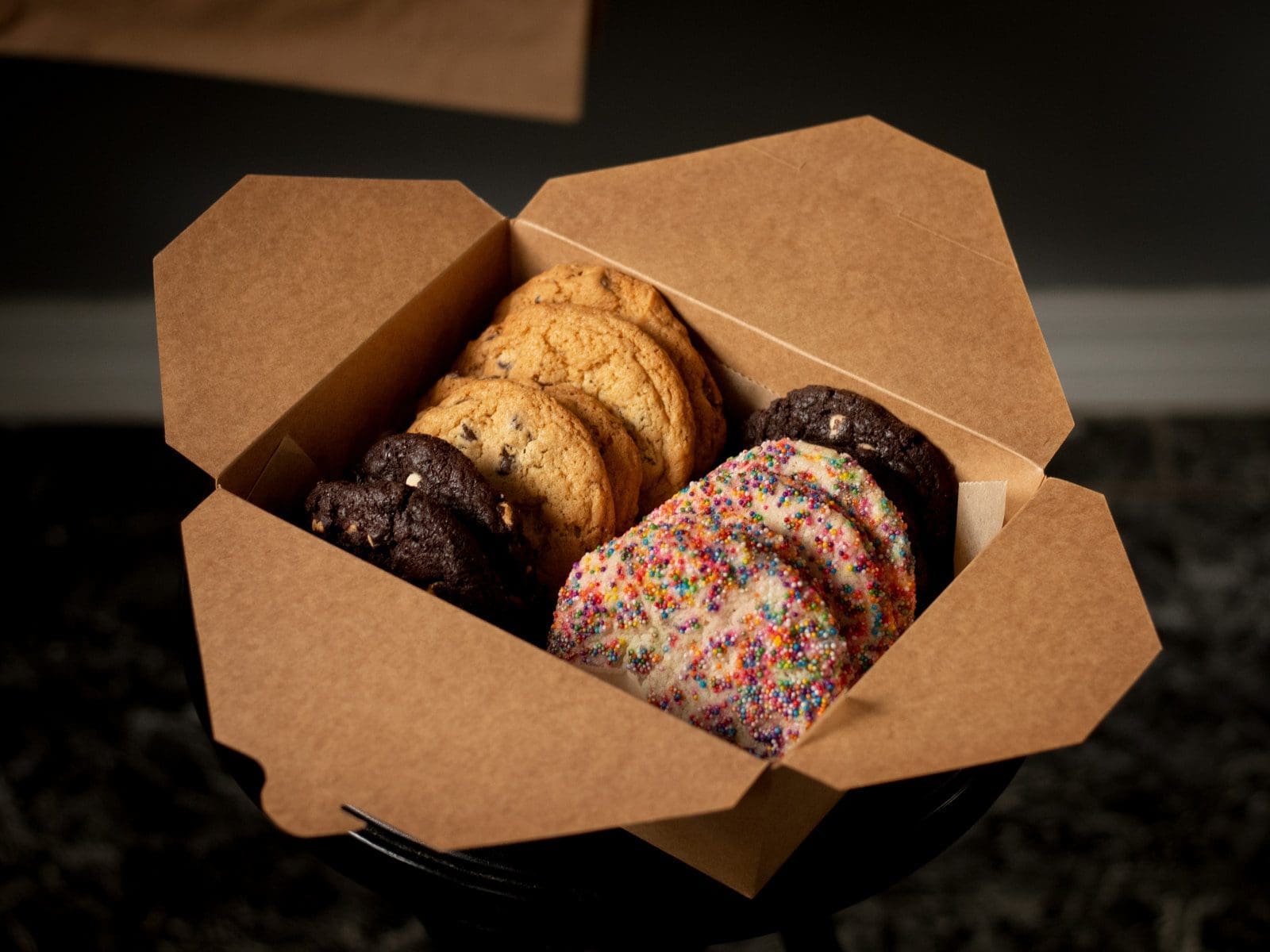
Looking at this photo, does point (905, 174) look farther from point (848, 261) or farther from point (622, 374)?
point (622, 374)

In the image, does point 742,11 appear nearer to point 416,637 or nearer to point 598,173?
point 598,173

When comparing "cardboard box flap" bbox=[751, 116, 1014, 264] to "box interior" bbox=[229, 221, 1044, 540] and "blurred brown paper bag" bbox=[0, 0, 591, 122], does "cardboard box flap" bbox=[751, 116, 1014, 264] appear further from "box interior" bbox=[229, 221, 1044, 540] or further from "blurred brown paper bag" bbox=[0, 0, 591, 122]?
"blurred brown paper bag" bbox=[0, 0, 591, 122]

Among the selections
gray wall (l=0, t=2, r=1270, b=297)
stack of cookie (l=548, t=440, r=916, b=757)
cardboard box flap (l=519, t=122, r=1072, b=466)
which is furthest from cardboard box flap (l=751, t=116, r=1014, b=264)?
gray wall (l=0, t=2, r=1270, b=297)

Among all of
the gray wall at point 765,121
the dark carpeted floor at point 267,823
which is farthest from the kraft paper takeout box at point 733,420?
the dark carpeted floor at point 267,823

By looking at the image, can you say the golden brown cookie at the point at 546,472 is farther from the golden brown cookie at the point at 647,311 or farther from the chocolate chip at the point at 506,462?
the golden brown cookie at the point at 647,311

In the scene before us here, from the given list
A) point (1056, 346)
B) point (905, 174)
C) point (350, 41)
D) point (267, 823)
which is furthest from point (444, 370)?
point (1056, 346)

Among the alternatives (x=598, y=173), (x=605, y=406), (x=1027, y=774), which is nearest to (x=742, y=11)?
(x=598, y=173)
